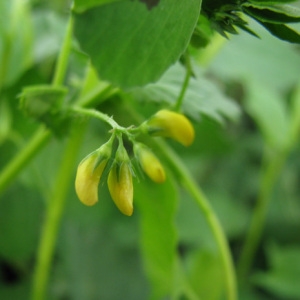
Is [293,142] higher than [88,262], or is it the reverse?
[293,142]

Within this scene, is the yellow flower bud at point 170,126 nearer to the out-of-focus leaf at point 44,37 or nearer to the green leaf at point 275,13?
the green leaf at point 275,13

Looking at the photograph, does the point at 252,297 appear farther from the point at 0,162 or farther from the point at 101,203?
the point at 0,162

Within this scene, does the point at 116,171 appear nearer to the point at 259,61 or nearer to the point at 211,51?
the point at 211,51

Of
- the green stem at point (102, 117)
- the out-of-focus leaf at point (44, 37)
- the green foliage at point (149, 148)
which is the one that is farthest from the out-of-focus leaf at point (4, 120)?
the green stem at point (102, 117)

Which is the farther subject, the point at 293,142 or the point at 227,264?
the point at 293,142

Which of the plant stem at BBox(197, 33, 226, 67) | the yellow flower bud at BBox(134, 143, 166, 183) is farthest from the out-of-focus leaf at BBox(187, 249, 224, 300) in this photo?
the yellow flower bud at BBox(134, 143, 166, 183)

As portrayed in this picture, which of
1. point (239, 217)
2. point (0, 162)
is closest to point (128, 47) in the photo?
point (0, 162)

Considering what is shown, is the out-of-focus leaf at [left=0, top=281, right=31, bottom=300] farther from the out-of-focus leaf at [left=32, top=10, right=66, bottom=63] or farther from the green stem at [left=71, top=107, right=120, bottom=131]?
the green stem at [left=71, top=107, right=120, bottom=131]
